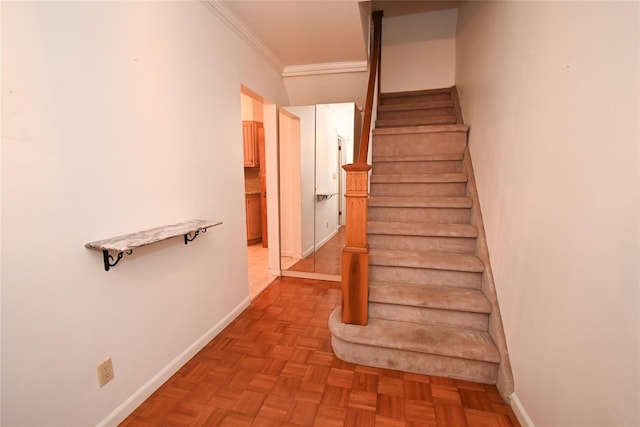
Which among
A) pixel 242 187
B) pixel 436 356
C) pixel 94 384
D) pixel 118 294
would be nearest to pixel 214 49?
→ pixel 242 187

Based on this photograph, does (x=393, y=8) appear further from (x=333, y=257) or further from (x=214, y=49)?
(x=333, y=257)

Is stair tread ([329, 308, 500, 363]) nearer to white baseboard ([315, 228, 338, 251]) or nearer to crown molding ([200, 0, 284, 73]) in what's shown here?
white baseboard ([315, 228, 338, 251])

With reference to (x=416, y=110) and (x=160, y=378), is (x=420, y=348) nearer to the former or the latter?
(x=160, y=378)

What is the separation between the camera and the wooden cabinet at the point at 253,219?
481 centimetres

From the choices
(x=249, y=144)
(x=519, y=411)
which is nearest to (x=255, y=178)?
(x=249, y=144)

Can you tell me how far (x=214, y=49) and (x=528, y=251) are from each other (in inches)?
88.7

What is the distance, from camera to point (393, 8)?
136 inches

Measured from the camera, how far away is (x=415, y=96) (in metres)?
3.56

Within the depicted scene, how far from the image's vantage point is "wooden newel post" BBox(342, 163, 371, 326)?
1.76 meters

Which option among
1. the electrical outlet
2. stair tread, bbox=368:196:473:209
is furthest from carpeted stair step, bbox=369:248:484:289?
the electrical outlet

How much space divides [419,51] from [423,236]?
2.68 meters

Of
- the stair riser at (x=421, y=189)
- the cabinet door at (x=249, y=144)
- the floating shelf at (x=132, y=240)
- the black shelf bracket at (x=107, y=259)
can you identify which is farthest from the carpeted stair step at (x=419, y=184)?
the cabinet door at (x=249, y=144)

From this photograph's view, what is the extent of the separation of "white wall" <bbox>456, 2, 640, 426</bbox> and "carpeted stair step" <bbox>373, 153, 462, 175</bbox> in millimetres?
883

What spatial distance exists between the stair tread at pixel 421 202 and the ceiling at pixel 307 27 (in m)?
1.42
